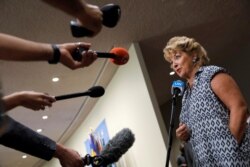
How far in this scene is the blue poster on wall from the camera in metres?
4.37

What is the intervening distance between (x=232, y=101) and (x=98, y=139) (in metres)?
3.29

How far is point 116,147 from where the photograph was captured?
1255mm

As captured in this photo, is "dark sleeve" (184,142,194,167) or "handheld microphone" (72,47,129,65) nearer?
"handheld microphone" (72,47,129,65)

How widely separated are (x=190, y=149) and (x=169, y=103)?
176 inches

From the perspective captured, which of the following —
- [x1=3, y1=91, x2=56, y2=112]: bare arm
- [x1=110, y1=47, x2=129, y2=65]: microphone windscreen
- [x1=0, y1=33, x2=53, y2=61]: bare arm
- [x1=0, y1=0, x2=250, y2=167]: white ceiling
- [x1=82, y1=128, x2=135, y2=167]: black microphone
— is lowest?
[x1=82, y1=128, x2=135, y2=167]: black microphone

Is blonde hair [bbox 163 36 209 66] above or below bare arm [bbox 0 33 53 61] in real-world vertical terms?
above

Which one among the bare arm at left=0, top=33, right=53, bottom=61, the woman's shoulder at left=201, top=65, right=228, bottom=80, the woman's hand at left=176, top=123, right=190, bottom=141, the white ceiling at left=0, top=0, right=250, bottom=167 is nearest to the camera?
the bare arm at left=0, top=33, right=53, bottom=61

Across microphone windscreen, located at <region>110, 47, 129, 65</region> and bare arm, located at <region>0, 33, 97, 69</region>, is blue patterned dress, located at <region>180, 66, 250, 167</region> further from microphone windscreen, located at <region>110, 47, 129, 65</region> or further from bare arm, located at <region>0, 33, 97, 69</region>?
bare arm, located at <region>0, 33, 97, 69</region>

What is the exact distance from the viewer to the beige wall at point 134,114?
324 cm

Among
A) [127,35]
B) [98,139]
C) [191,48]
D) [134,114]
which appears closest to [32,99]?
[191,48]

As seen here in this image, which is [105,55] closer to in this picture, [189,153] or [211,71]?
[211,71]

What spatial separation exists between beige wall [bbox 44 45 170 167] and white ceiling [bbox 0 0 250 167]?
190mm

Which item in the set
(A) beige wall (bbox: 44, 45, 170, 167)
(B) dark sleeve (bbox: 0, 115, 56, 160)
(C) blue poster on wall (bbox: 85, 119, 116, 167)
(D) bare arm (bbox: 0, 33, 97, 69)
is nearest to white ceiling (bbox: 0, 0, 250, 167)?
(A) beige wall (bbox: 44, 45, 170, 167)

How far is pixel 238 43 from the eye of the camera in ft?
15.0
